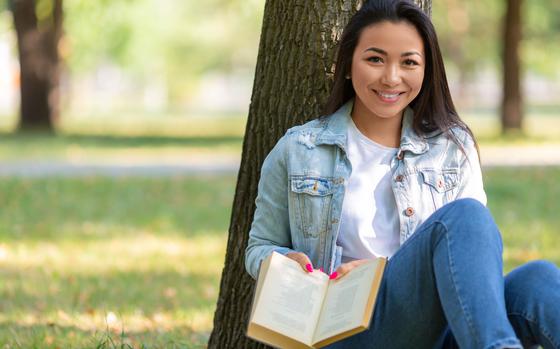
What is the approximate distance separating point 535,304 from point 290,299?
27.5 inches

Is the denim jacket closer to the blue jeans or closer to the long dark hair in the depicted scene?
the long dark hair

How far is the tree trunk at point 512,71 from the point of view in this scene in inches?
765

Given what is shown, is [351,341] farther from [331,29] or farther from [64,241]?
[64,241]

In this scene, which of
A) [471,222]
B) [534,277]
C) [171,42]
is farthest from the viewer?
[171,42]

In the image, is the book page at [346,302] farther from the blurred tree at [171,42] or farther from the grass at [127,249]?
the blurred tree at [171,42]

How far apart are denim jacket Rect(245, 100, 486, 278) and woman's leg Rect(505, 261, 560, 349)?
0.33m

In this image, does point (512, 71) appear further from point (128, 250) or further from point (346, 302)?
point (346, 302)

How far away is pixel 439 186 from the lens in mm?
3326

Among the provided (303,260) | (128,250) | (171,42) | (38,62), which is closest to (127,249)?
(128,250)

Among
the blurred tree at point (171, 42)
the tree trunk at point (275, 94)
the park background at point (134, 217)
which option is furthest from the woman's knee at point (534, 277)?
the blurred tree at point (171, 42)

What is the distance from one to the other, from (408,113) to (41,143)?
1475cm

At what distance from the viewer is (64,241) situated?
8.26m

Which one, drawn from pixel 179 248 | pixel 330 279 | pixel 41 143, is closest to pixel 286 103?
pixel 330 279

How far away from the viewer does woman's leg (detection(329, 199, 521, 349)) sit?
2.75m
